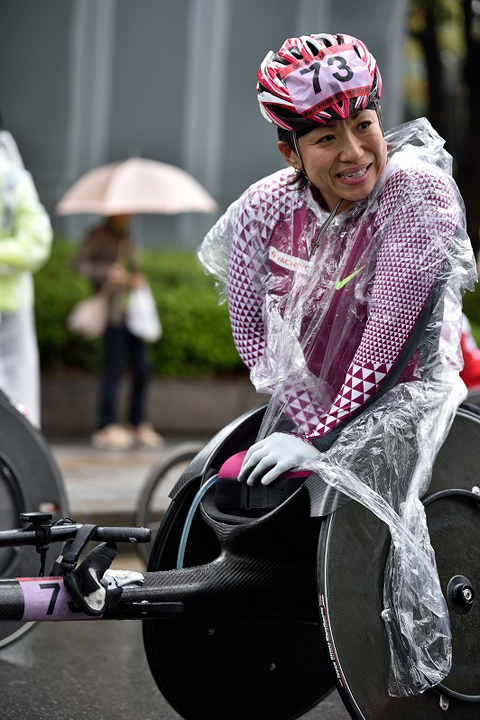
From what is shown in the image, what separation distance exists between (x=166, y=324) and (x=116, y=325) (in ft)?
3.58

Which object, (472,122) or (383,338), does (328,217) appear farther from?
(472,122)

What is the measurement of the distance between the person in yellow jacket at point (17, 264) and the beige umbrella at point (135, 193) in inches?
120

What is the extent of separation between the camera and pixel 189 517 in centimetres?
333

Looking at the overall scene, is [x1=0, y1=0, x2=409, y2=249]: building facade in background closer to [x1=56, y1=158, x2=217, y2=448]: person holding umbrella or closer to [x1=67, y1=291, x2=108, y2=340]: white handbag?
[x1=56, y1=158, x2=217, y2=448]: person holding umbrella

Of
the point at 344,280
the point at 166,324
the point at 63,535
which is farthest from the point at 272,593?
the point at 166,324

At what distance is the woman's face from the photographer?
3.10 meters

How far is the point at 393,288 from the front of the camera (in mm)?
3055

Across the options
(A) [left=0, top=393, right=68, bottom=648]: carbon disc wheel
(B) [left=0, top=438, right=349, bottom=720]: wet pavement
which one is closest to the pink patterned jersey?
(A) [left=0, top=393, right=68, bottom=648]: carbon disc wheel

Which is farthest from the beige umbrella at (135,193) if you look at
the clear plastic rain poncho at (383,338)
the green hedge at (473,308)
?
the clear plastic rain poncho at (383,338)

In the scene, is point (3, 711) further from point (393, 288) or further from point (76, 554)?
point (393, 288)

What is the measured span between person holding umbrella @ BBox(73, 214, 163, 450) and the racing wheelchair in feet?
19.8

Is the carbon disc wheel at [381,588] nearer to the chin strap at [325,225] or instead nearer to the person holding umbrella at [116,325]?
the chin strap at [325,225]

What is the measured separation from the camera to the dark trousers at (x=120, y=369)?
383 inches

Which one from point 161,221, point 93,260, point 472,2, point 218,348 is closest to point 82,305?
point 93,260
